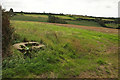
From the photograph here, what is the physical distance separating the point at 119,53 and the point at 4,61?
994 cm

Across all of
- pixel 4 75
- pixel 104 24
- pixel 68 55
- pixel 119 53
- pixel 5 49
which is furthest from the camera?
pixel 104 24

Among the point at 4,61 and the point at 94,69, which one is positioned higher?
the point at 4,61

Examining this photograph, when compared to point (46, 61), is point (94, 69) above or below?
below

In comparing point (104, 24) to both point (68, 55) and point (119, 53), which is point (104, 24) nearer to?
point (119, 53)

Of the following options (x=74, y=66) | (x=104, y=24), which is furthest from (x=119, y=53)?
(x=104, y=24)

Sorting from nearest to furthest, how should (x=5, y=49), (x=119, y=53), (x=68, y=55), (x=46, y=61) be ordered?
1. (x=5, y=49)
2. (x=46, y=61)
3. (x=68, y=55)
4. (x=119, y=53)

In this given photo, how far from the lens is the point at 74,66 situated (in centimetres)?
764

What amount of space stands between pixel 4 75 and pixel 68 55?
4880 mm

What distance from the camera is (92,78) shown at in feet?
21.9

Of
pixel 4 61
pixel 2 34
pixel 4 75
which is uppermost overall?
pixel 2 34

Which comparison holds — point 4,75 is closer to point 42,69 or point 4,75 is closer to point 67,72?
point 42,69

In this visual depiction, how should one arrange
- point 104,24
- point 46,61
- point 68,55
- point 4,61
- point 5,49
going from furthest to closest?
point 104,24 < point 68,55 < point 46,61 < point 5,49 < point 4,61

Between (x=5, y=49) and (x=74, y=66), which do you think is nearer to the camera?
(x=5, y=49)

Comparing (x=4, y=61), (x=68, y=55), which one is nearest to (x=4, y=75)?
(x=4, y=61)
